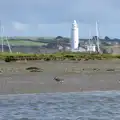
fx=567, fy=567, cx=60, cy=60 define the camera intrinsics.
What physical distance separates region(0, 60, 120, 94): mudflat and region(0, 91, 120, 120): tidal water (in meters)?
1.56

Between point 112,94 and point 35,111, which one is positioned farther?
point 112,94

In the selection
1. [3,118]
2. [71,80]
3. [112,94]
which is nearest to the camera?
[3,118]

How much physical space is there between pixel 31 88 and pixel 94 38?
57.4 m

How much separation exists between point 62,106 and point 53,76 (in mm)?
10065

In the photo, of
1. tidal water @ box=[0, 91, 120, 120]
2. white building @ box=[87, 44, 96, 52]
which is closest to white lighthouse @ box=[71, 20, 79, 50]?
white building @ box=[87, 44, 96, 52]

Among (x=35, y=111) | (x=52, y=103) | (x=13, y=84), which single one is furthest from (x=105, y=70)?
(x=35, y=111)

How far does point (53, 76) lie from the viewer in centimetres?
2905

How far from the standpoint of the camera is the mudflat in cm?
2427

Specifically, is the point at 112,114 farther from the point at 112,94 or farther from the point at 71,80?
the point at 71,80

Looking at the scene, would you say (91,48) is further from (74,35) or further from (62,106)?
(62,106)

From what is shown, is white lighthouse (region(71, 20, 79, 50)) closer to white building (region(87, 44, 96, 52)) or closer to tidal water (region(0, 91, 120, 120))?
white building (region(87, 44, 96, 52))

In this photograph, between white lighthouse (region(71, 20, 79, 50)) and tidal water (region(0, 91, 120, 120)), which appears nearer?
tidal water (region(0, 91, 120, 120))

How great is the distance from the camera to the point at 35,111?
57.7ft

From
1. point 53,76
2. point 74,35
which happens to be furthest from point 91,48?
point 53,76
